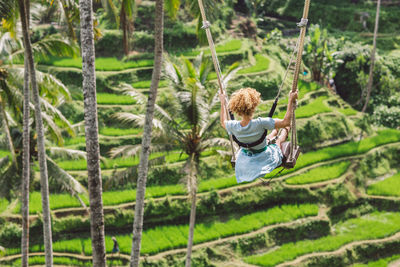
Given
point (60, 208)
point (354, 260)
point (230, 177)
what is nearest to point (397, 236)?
point (354, 260)

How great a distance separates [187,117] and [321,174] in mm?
6330

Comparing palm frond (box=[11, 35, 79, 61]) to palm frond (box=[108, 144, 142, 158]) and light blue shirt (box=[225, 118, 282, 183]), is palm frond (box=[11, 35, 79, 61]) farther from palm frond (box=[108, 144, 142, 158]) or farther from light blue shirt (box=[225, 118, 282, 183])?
light blue shirt (box=[225, 118, 282, 183])

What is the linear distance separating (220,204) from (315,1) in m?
18.0

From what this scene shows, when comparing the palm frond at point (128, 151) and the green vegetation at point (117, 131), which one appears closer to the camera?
the palm frond at point (128, 151)

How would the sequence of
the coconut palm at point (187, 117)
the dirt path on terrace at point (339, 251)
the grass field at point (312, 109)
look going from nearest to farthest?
1. the coconut palm at point (187, 117)
2. the dirt path on terrace at point (339, 251)
3. the grass field at point (312, 109)

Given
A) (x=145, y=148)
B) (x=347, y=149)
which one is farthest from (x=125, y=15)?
(x=347, y=149)

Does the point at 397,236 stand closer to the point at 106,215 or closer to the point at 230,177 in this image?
the point at 230,177

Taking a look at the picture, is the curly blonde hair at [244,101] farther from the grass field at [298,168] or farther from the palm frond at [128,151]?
the grass field at [298,168]

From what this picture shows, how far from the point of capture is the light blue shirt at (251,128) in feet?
14.5

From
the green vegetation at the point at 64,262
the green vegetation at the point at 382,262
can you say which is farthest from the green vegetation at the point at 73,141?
the green vegetation at the point at 382,262

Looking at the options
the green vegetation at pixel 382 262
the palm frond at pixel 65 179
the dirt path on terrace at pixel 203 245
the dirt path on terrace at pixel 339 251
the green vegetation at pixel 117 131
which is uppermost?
the palm frond at pixel 65 179

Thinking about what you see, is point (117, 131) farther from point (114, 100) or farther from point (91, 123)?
point (91, 123)

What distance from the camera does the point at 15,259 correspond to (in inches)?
467

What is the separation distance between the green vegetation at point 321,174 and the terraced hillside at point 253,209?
1.2 inches
